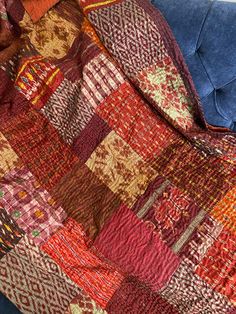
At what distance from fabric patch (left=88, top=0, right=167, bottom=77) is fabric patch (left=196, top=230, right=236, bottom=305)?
651 millimetres

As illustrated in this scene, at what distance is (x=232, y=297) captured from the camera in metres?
1.08

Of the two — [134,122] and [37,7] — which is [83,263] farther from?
[37,7]

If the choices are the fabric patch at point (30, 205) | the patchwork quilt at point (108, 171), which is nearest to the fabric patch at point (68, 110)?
the patchwork quilt at point (108, 171)

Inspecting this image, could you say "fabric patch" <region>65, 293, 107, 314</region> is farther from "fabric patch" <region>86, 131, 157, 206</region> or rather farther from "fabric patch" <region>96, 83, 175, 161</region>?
"fabric patch" <region>96, 83, 175, 161</region>

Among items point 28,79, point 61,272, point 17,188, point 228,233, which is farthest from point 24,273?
point 28,79

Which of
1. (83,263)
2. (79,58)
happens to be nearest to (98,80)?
(79,58)

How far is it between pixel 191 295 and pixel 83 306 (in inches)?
12.1

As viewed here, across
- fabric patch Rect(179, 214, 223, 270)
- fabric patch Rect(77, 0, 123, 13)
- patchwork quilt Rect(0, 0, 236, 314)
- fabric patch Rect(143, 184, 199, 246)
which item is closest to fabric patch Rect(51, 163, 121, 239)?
patchwork quilt Rect(0, 0, 236, 314)

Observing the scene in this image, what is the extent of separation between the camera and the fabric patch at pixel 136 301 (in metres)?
1.05

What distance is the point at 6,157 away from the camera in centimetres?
127

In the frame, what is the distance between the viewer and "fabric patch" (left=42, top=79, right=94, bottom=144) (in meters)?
1.38

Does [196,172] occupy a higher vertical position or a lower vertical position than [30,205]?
higher

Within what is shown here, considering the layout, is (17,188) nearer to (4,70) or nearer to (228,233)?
(4,70)

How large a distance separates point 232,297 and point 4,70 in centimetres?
108
